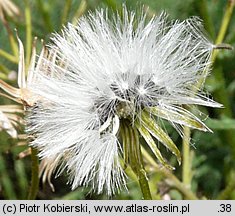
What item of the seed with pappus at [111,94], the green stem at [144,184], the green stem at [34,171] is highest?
the seed with pappus at [111,94]

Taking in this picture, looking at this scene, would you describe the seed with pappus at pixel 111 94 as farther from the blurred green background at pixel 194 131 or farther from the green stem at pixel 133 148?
the blurred green background at pixel 194 131

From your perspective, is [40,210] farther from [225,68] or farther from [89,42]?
[225,68]

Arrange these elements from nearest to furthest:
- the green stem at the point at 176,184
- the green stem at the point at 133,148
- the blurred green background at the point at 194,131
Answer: the green stem at the point at 133,148 < the green stem at the point at 176,184 < the blurred green background at the point at 194,131

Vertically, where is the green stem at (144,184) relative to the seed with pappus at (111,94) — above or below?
below

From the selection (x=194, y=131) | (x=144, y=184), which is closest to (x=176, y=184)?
(x=194, y=131)

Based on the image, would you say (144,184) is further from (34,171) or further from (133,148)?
(34,171)

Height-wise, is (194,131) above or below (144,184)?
above

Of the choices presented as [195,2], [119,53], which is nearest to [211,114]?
[195,2]

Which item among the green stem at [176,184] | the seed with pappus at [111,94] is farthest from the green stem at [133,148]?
the green stem at [176,184]
